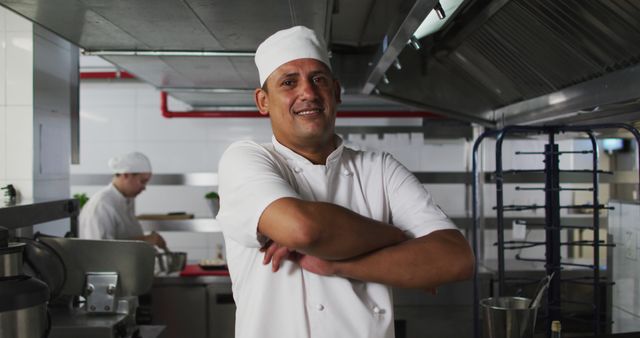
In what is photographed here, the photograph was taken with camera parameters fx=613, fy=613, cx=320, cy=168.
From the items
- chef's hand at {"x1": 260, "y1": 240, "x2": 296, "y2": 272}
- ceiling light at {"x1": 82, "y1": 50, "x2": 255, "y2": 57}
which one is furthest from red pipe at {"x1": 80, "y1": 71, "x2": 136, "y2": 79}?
chef's hand at {"x1": 260, "y1": 240, "x2": 296, "y2": 272}

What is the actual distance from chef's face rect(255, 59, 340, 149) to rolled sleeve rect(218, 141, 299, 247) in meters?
0.08

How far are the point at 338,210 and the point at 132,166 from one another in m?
3.35

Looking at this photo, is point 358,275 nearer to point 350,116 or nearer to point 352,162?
point 352,162

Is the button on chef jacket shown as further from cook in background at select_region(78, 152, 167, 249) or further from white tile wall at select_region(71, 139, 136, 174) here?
white tile wall at select_region(71, 139, 136, 174)

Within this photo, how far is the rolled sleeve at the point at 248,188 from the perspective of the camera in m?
1.21

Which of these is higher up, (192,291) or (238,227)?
(238,227)

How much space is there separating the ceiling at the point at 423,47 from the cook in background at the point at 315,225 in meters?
0.59

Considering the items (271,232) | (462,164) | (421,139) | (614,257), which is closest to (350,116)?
(421,139)

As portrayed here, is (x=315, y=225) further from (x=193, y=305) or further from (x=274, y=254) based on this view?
(x=193, y=305)

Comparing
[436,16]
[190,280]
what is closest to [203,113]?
[190,280]

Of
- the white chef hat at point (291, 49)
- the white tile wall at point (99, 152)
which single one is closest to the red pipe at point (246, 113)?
the white tile wall at point (99, 152)

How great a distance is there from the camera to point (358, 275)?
4.02 ft

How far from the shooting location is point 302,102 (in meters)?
1.32

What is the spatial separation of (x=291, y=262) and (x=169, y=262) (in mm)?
2926
